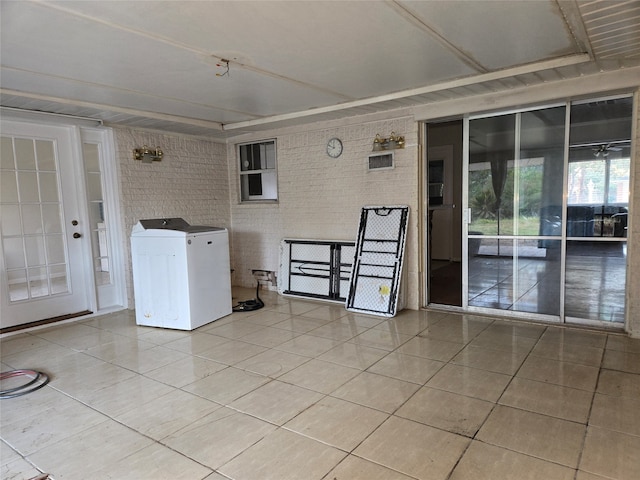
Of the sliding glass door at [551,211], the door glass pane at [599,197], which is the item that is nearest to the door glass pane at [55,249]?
the sliding glass door at [551,211]

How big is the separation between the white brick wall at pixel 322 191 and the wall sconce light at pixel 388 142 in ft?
0.21

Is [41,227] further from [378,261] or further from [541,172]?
[541,172]

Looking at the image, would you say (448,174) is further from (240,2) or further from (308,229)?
(240,2)

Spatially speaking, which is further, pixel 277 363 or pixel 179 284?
pixel 179 284

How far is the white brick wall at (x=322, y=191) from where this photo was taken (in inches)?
188

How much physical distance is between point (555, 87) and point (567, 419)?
2.82 m

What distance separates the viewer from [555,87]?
3691mm

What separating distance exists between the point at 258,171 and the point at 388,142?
2227mm

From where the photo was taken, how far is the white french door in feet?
14.0

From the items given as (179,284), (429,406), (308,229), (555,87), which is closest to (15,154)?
(179,284)

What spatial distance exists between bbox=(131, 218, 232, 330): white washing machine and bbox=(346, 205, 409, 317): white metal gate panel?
1.61m

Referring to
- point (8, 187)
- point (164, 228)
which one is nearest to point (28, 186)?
point (8, 187)

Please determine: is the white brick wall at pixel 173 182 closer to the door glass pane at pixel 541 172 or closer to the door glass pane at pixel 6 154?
the door glass pane at pixel 6 154

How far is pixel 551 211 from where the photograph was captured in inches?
159
